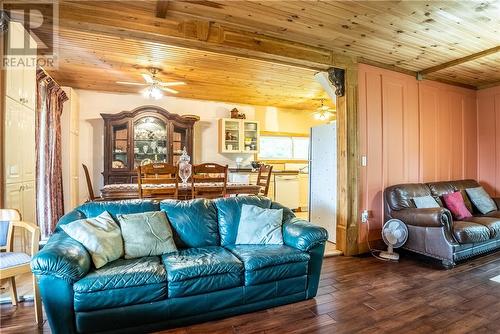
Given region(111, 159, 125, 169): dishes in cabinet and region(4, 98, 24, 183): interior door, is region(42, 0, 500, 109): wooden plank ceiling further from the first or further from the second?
region(111, 159, 125, 169): dishes in cabinet

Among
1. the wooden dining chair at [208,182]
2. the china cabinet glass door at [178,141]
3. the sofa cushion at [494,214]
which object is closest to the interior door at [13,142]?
the wooden dining chair at [208,182]

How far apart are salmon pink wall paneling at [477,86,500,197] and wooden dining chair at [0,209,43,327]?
20.4 feet

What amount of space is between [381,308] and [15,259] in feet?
9.08

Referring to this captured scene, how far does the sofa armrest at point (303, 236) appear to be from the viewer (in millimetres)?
2344

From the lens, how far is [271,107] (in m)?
6.52

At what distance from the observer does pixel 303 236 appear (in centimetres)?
237

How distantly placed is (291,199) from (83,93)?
4567mm

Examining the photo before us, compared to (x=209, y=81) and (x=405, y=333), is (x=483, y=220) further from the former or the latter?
(x=209, y=81)

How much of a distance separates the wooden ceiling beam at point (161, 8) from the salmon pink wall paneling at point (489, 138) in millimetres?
5302

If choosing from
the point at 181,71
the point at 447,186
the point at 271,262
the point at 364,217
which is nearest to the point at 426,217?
the point at 364,217

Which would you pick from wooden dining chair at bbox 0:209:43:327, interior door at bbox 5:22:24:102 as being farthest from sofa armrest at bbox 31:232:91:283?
interior door at bbox 5:22:24:102

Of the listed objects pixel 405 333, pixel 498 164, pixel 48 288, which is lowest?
pixel 405 333

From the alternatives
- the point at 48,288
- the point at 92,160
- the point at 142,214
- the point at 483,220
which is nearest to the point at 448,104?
the point at 483,220

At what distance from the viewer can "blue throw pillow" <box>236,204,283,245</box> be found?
99.9 inches
